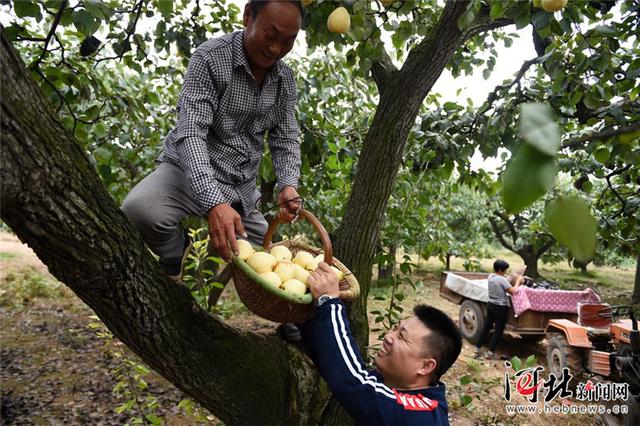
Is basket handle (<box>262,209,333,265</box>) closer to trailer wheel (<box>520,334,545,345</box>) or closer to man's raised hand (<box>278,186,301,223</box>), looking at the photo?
man's raised hand (<box>278,186,301,223</box>)

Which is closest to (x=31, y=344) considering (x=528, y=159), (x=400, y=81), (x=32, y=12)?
(x=32, y=12)

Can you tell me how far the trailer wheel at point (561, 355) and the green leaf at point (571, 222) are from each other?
17.8ft

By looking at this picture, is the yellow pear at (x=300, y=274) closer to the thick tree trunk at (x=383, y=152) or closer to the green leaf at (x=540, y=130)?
the thick tree trunk at (x=383, y=152)

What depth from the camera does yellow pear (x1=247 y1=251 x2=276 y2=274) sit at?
1806 mm

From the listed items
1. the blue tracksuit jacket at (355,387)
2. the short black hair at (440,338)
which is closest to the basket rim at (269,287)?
the blue tracksuit jacket at (355,387)

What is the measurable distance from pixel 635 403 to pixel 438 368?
8.76ft

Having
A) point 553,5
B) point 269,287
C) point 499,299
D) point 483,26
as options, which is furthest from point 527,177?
point 499,299

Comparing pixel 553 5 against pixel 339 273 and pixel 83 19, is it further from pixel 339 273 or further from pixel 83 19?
pixel 83 19

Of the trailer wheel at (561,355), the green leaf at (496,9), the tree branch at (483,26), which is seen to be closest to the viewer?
the green leaf at (496,9)

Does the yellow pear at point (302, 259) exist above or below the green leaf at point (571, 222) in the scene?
below

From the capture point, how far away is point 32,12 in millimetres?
2078

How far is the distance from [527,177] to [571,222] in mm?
63

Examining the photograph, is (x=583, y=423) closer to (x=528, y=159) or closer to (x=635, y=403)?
(x=635, y=403)

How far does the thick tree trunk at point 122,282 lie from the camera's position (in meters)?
1.13
